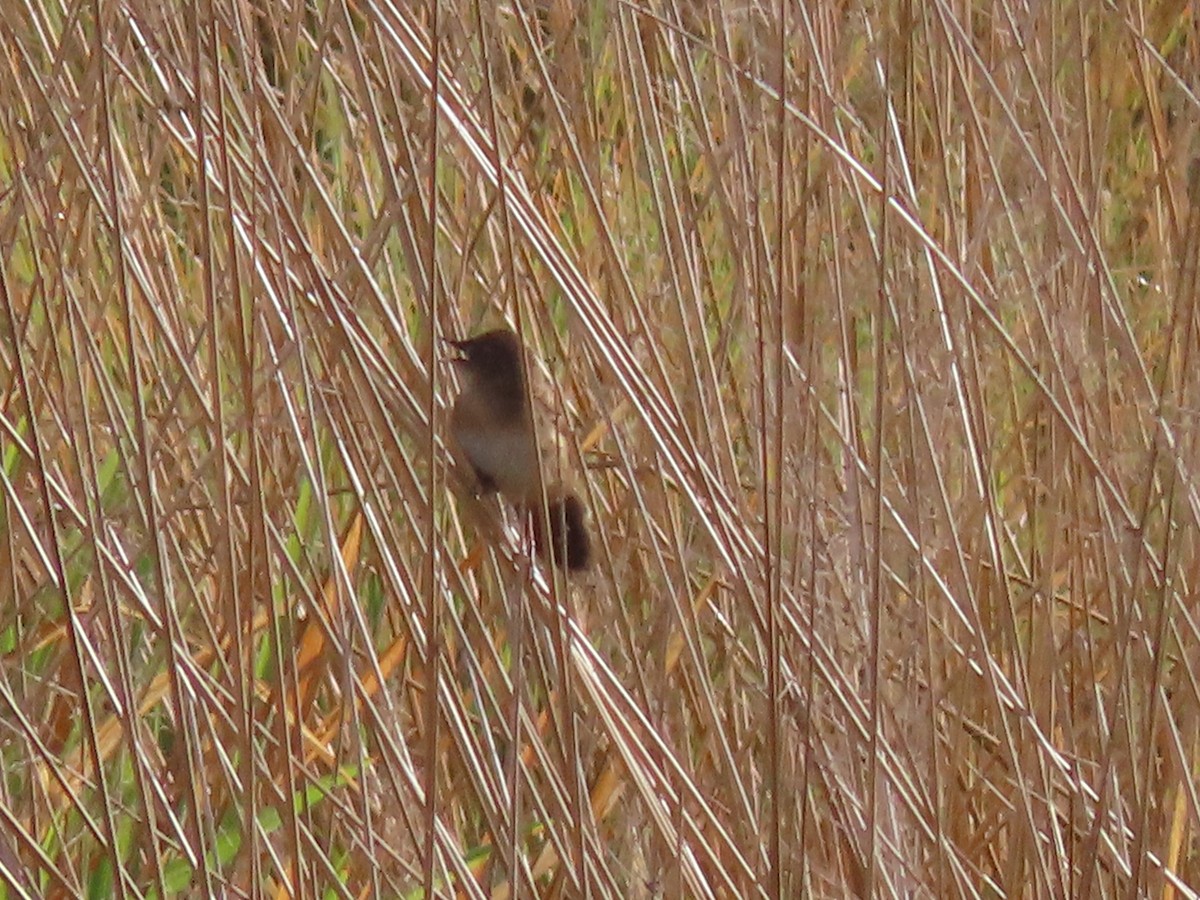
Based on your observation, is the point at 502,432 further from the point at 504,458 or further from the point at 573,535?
the point at 573,535

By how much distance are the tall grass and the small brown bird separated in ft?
0.09

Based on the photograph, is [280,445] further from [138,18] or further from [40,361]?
[138,18]

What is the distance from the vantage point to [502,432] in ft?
3.98

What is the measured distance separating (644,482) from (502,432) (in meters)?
0.13

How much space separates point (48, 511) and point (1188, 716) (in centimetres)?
78

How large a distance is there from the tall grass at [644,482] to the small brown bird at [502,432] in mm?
28

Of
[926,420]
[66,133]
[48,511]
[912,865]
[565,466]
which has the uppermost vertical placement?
[66,133]

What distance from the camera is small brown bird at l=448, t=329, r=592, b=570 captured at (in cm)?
114

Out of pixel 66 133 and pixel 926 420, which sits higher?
pixel 66 133

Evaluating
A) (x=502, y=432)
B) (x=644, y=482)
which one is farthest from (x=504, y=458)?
(x=644, y=482)

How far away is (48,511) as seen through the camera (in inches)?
31.0

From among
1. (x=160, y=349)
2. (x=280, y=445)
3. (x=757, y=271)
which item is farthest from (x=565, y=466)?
(x=757, y=271)

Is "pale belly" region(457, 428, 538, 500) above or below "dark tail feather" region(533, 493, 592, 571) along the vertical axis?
above

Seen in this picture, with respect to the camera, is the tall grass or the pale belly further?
the pale belly
